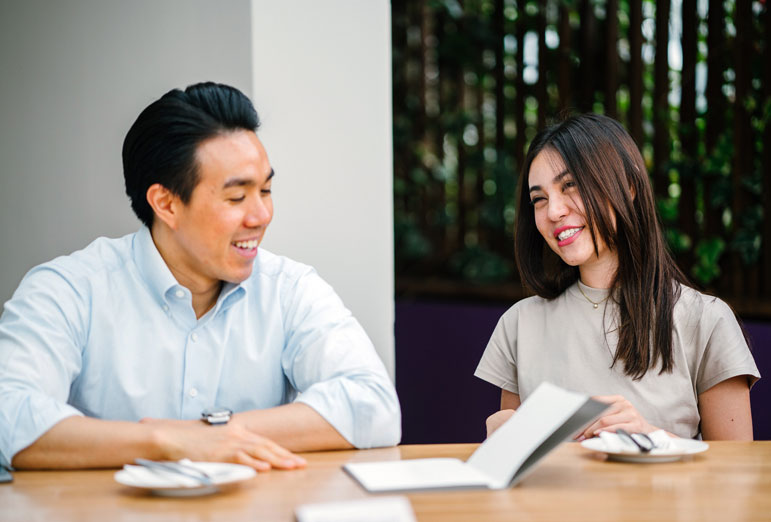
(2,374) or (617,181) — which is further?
(617,181)

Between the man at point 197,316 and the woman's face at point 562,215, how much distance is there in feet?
1.76

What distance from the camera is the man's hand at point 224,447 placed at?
1.36 m

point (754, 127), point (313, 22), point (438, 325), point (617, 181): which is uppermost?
point (313, 22)

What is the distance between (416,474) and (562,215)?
33.6 inches

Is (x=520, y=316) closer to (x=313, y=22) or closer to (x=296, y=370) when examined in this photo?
(x=296, y=370)

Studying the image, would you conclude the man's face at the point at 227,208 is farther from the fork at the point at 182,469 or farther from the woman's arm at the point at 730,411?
the woman's arm at the point at 730,411

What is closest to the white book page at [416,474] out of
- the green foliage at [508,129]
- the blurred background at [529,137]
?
the blurred background at [529,137]

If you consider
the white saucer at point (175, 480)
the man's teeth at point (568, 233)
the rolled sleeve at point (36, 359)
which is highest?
the man's teeth at point (568, 233)

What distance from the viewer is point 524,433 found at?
1319mm

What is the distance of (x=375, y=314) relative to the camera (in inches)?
93.4

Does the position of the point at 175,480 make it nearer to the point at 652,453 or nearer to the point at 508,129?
the point at 652,453

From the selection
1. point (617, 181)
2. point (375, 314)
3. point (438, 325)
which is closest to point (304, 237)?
point (375, 314)

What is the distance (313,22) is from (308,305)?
85 cm

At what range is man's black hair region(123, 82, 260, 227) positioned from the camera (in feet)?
5.60
